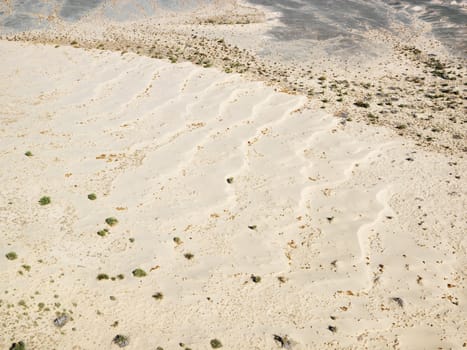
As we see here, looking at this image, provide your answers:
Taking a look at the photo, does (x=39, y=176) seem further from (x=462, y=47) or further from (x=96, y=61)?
(x=462, y=47)

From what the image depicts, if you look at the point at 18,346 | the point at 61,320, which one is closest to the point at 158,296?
the point at 61,320

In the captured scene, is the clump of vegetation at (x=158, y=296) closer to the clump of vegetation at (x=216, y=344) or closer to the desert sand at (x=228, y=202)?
the desert sand at (x=228, y=202)

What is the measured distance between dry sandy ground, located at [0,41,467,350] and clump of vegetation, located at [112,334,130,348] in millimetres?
155

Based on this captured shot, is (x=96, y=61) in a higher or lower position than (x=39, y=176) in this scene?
higher

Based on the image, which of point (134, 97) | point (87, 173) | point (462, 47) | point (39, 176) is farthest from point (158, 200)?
point (462, 47)

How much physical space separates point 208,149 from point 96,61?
33.2 feet

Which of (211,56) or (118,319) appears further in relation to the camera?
(211,56)

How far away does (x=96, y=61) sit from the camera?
2288 centimetres

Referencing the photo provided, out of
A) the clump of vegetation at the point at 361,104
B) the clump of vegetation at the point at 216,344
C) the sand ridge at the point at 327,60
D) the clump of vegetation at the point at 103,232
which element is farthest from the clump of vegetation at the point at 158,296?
the clump of vegetation at the point at 361,104

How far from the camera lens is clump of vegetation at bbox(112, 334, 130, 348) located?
9.53 metres

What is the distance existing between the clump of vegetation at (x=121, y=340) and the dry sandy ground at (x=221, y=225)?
155 millimetres

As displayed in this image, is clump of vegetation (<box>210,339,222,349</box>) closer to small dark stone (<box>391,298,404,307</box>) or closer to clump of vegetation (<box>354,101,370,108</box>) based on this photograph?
small dark stone (<box>391,298,404,307</box>)

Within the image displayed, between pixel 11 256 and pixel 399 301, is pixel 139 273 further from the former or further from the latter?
pixel 399 301

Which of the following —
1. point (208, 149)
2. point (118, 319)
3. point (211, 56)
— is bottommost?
point (118, 319)
